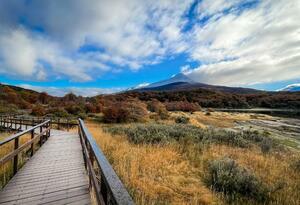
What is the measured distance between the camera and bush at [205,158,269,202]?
426 centimetres

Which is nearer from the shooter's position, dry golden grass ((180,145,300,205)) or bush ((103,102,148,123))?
dry golden grass ((180,145,300,205))

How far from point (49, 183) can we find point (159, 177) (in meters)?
2.61

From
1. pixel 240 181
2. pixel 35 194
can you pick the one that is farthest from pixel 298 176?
pixel 35 194

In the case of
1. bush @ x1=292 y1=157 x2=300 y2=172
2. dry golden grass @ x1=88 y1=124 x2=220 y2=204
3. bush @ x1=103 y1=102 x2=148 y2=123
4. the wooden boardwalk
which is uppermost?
bush @ x1=103 y1=102 x2=148 y2=123

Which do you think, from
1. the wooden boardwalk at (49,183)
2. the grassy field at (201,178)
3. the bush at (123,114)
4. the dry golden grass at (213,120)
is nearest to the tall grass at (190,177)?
the grassy field at (201,178)

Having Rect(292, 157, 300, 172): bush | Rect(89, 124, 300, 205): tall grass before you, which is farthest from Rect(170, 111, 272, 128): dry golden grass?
Rect(89, 124, 300, 205): tall grass

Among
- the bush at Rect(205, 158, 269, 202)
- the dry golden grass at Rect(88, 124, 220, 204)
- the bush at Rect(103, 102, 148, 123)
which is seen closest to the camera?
the dry golden grass at Rect(88, 124, 220, 204)

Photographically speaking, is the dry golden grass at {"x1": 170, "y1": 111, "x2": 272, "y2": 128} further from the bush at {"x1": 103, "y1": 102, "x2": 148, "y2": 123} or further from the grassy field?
the grassy field

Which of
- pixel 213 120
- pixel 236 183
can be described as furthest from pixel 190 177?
pixel 213 120

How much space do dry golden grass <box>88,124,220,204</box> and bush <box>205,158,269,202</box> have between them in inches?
14.0

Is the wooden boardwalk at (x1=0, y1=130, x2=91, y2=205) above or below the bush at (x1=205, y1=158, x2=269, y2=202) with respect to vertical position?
above

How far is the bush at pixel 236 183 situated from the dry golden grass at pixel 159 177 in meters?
0.36

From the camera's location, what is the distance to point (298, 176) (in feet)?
17.3

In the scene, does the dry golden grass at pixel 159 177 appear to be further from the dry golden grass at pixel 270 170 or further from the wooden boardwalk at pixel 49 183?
the wooden boardwalk at pixel 49 183
